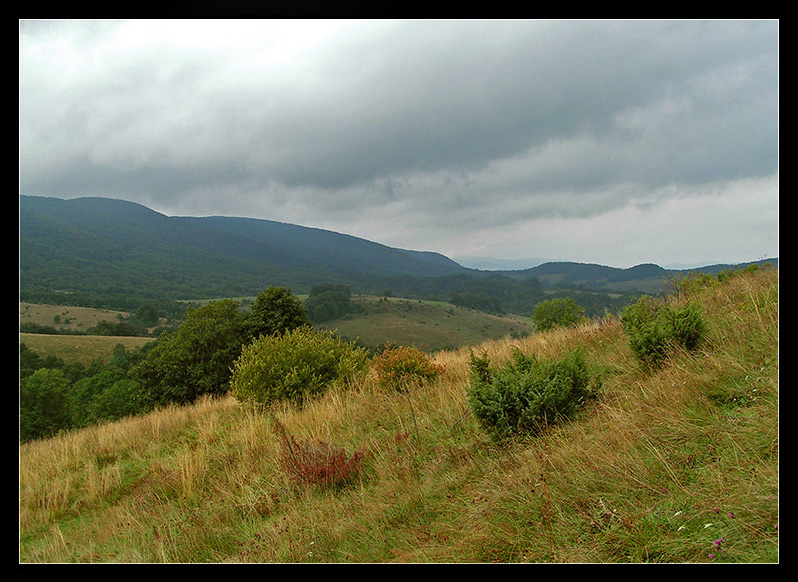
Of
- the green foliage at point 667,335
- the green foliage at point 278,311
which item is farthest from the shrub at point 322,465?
the green foliage at point 278,311

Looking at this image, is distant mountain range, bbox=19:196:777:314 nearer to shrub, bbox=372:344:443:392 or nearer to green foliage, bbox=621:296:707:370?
shrub, bbox=372:344:443:392

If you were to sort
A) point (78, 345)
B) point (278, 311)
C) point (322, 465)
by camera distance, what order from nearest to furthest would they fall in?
point (322, 465) < point (278, 311) < point (78, 345)

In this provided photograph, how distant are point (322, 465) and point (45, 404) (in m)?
37.4

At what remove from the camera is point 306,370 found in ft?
34.1

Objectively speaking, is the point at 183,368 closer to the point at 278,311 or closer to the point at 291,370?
the point at 278,311

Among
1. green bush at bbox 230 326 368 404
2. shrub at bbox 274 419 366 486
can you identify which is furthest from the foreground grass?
green bush at bbox 230 326 368 404

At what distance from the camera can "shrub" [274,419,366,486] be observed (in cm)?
480

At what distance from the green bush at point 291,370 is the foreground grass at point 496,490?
289 centimetres

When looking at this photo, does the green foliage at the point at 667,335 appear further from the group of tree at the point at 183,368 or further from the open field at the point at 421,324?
the open field at the point at 421,324

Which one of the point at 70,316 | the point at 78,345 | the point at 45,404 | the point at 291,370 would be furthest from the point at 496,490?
the point at 70,316

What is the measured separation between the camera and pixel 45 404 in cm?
3175

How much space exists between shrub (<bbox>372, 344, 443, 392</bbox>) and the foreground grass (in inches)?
70.5

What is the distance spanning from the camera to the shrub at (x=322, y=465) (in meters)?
4.80
